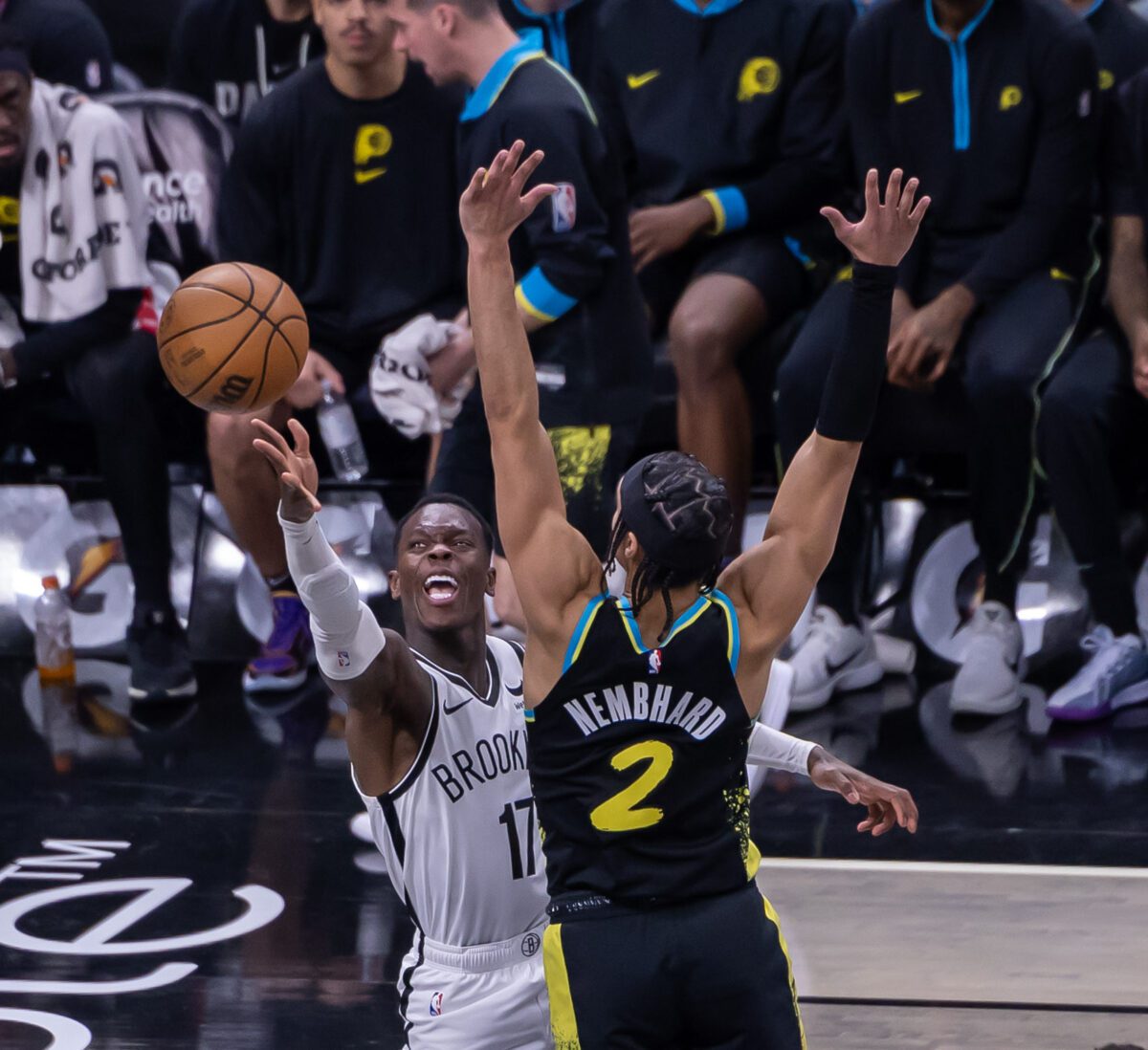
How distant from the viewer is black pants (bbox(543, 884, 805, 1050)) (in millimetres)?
2693

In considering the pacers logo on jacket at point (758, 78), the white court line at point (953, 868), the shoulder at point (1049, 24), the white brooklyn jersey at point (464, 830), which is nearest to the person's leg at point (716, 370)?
the pacers logo on jacket at point (758, 78)

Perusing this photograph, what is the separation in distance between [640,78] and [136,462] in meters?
2.16

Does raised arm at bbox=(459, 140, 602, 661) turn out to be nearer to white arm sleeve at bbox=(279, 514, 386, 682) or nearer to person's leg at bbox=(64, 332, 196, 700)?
white arm sleeve at bbox=(279, 514, 386, 682)

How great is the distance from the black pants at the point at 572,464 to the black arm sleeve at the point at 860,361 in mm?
2023

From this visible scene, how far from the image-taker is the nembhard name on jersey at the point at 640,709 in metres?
2.74

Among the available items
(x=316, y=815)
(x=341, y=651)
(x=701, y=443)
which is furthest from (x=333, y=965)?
(x=701, y=443)

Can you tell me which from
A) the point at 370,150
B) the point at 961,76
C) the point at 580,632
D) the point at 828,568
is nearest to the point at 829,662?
the point at 828,568

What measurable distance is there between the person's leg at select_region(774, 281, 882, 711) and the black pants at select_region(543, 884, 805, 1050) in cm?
312

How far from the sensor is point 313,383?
609 cm

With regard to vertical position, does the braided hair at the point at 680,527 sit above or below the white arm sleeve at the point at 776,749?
above

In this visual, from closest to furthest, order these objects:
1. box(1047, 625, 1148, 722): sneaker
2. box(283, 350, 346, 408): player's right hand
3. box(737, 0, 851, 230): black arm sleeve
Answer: box(1047, 625, 1148, 722): sneaker
box(283, 350, 346, 408): player's right hand
box(737, 0, 851, 230): black arm sleeve

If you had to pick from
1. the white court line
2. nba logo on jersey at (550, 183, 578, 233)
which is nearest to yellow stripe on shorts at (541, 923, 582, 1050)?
the white court line

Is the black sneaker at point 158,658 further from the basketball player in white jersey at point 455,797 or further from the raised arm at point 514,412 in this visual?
the raised arm at point 514,412

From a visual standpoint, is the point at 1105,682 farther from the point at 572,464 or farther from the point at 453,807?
the point at 453,807
